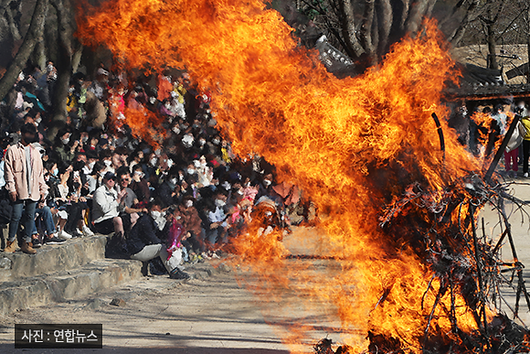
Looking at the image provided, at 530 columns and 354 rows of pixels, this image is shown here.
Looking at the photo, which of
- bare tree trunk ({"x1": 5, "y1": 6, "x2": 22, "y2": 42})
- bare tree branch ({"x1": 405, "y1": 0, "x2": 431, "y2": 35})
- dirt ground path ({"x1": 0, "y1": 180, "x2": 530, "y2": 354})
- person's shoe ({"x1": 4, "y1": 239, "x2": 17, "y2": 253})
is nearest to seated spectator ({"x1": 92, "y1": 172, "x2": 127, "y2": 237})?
dirt ground path ({"x1": 0, "y1": 180, "x2": 530, "y2": 354})

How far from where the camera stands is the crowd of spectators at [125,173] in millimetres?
7512

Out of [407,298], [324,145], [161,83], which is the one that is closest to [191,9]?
[324,145]

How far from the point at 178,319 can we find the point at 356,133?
158 inches

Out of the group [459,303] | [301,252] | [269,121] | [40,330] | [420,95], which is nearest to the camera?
[459,303]

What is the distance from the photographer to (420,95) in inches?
173

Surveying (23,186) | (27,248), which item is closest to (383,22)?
(23,186)

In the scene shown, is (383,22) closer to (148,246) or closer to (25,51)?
(148,246)

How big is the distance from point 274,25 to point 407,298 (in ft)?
10.8

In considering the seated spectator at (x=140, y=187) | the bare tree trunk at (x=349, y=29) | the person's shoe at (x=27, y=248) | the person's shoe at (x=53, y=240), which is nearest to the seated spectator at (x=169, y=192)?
the seated spectator at (x=140, y=187)

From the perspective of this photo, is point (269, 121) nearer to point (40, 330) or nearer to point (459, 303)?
point (459, 303)

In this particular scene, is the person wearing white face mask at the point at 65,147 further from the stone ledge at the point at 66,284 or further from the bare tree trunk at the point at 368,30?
the bare tree trunk at the point at 368,30

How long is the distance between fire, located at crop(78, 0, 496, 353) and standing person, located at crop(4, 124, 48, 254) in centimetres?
260

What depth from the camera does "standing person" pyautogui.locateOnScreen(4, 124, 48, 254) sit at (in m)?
6.95

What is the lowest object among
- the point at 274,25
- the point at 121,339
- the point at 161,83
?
the point at 121,339
